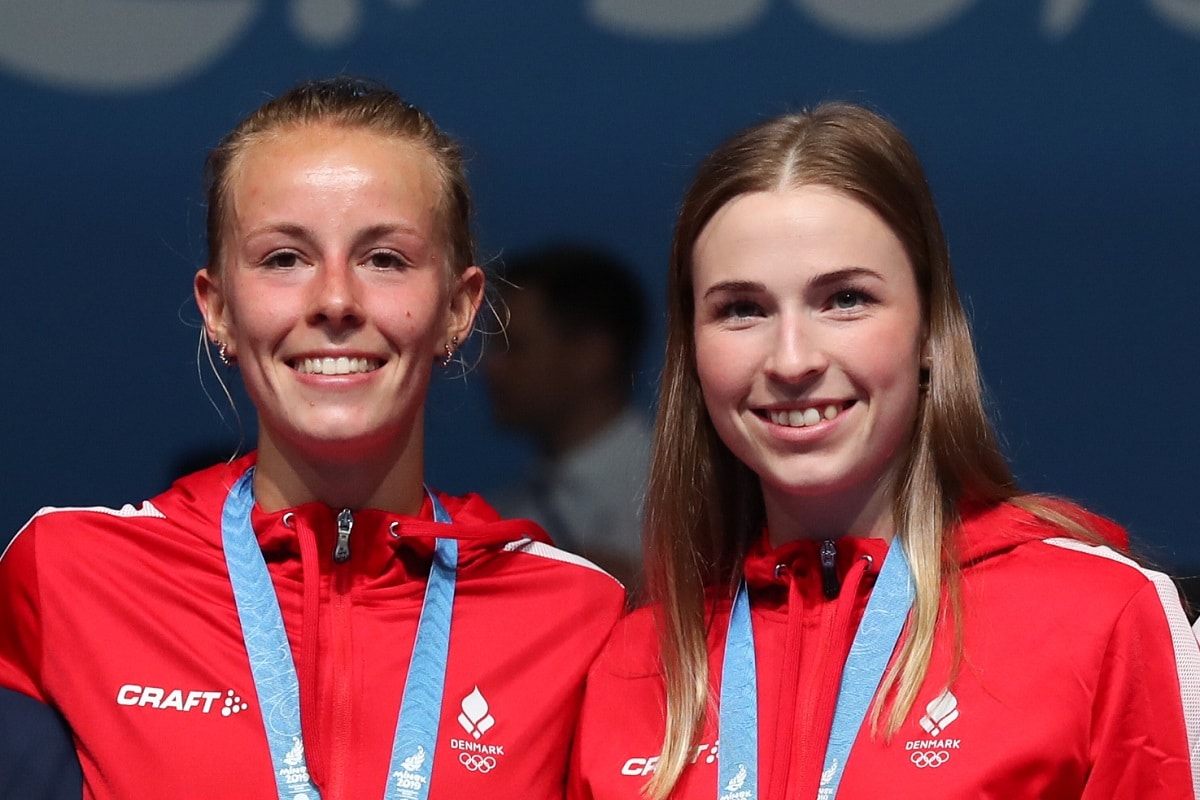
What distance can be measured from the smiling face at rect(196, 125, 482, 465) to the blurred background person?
1242 millimetres

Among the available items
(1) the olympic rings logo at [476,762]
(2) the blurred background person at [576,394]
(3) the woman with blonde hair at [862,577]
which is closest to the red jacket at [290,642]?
(1) the olympic rings logo at [476,762]

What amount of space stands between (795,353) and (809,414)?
10 cm

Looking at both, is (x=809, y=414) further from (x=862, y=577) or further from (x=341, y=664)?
(x=341, y=664)

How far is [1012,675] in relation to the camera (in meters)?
2.64

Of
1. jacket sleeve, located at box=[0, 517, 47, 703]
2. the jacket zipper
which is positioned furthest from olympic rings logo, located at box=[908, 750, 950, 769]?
jacket sleeve, located at box=[0, 517, 47, 703]

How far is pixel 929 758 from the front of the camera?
2617mm

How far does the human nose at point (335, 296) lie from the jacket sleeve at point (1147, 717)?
4.01ft

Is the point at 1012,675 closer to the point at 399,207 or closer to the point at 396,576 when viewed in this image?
the point at 396,576

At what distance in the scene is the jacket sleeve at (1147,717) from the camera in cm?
255

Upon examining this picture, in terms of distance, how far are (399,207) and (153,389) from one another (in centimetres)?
149

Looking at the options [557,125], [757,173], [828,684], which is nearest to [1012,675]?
[828,684]

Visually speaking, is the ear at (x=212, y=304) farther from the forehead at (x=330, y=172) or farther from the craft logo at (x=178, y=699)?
the craft logo at (x=178, y=699)

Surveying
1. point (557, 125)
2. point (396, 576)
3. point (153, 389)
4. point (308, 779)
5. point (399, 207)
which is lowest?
point (308, 779)

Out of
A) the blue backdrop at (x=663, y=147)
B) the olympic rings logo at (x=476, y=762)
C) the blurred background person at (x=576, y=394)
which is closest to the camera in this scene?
the olympic rings logo at (x=476, y=762)
